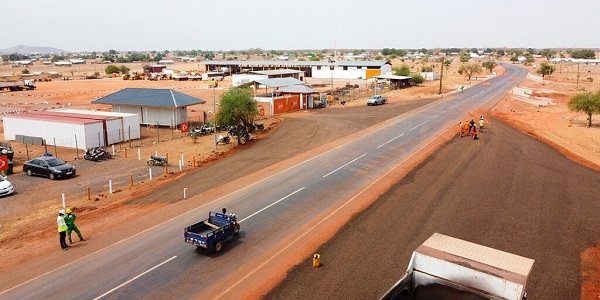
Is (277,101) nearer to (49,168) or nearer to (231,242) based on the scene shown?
(49,168)

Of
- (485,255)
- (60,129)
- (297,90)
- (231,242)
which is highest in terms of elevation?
(297,90)

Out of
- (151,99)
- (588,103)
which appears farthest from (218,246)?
(588,103)

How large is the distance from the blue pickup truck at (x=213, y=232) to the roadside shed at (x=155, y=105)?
32704 millimetres

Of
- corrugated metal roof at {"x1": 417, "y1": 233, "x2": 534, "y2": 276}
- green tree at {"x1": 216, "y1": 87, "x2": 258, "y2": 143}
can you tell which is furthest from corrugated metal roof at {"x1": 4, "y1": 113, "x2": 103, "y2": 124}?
corrugated metal roof at {"x1": 417, "y1": 233, "x2": 534, "y2": 276}

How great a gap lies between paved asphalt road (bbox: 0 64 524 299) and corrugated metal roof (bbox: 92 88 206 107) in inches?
897

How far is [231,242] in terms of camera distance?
1939 centimetres

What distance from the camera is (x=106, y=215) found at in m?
23.5

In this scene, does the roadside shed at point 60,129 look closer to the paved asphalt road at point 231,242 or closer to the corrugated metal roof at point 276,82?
the paved asphalt road at point 231,242

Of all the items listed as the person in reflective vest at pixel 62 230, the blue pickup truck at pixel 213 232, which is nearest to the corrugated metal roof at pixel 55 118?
the person in reflective vest at pixel 62 230

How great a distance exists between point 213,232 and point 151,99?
38.1m

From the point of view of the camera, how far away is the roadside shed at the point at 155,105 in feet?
167

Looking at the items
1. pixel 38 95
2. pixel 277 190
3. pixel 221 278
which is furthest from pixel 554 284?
pixel 38 95

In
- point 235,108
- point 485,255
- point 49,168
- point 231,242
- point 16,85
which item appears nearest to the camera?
point 485,255

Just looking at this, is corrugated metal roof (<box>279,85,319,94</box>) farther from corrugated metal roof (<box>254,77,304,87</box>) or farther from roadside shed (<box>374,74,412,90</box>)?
roadside shed (<box>374,74,412,90</box>)
